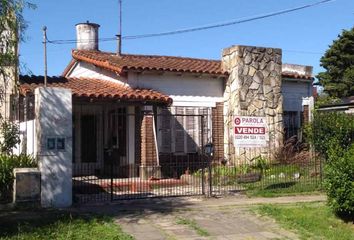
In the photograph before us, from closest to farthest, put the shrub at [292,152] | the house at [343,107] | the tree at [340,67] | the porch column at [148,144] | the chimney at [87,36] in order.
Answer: the porch column at [148,144], the shrub at [292,152], the house at [343,107], the chimney at [87,36], the tree at [340,67]

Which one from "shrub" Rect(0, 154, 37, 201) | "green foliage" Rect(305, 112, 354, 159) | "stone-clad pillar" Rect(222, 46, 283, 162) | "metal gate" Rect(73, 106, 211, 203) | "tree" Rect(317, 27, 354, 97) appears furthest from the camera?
"tree" Rect(317, 27, 354, 97)

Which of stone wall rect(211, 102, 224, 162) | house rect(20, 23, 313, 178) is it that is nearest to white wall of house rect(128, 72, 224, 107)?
house rect(20, 23, 313, 178)

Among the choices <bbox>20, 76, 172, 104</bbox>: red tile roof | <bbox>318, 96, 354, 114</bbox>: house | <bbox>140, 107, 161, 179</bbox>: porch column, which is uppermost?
<bbox>20, 76, 172, 104</bbox>: red tile roof

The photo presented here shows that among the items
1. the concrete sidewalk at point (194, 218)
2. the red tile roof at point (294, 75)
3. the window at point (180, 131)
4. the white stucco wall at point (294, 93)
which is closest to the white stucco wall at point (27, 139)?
the concrete sidewalk at point (194, 218)

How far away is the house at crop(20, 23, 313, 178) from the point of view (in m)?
17.2

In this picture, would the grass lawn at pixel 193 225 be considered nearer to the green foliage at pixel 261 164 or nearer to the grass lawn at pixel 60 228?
the grass lawn at pixel 60 228

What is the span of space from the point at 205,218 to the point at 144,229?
5.05ft

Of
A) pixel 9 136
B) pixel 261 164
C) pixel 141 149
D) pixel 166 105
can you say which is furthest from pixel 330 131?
pixel 9 136

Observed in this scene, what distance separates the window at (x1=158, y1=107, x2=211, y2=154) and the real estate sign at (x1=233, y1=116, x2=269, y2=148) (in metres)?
4.59

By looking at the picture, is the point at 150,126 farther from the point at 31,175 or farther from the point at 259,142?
the point at 31,175

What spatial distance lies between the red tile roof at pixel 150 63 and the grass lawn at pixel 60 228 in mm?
8480

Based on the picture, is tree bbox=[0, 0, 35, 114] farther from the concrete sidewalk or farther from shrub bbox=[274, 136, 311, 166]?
shrub bbox=[274, 136, 311, 166]

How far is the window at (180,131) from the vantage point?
18.4m

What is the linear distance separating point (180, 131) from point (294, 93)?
5.66m
